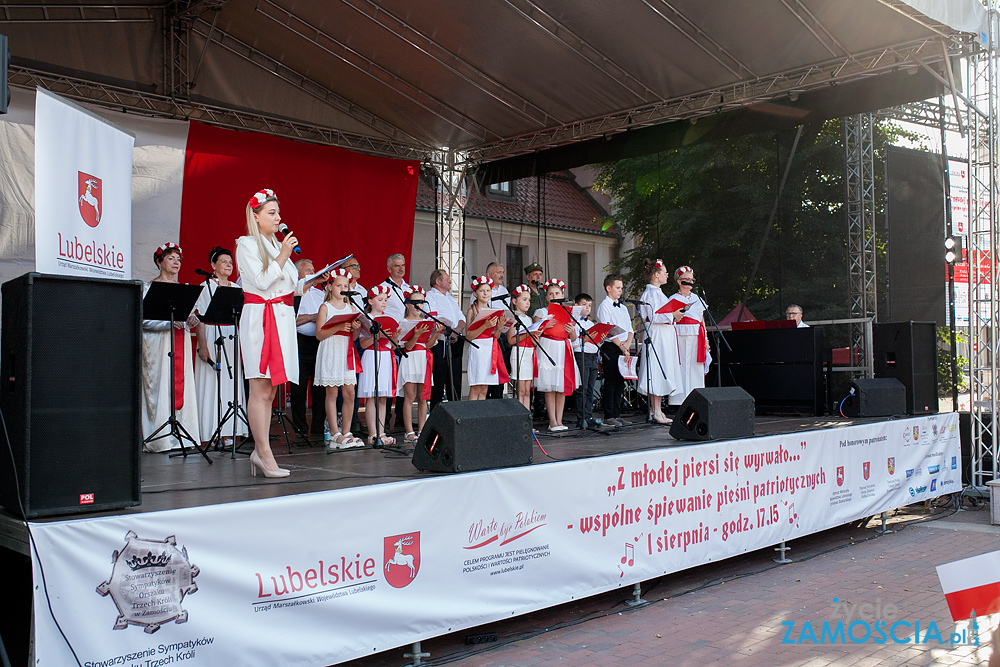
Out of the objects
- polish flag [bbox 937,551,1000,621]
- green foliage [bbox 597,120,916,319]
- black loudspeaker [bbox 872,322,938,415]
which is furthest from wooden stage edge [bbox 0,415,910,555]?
green foliage [bbox 597,120,916,319]

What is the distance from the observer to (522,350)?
7637mm

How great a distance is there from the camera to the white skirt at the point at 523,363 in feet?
24.9

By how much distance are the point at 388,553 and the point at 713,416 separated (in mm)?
2988

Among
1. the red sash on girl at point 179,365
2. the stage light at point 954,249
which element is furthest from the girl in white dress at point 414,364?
the stage light at point 954,249

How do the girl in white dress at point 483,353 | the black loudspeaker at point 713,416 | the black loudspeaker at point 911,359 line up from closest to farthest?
the black loudspeaker at point 713,416 < the girl in white dress at point 483,353 < the black loudspeaker at point 911,359

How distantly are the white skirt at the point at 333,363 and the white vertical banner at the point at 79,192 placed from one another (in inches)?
113

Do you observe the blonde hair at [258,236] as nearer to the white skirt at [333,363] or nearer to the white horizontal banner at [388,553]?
the white horizontal banner at [388,553]

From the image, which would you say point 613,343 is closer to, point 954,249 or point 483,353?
point 483,353

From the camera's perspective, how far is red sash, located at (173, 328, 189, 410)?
22.5 ft

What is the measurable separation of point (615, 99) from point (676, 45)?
1.25 m

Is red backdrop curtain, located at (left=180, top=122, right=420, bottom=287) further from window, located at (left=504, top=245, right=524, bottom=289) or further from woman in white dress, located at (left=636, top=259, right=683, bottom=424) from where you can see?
window, located at (left=504, top=245, right=524, bottom=289)

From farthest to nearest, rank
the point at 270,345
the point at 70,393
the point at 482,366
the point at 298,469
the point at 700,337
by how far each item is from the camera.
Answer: the point at 700,337
the point at 482,366
the point at 298,469
the point at 270,345
the point at 70,393

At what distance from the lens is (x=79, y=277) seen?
3115mm

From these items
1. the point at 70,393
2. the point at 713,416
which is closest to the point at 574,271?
the point at 713,416
